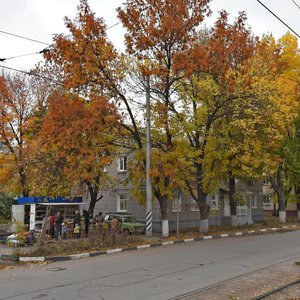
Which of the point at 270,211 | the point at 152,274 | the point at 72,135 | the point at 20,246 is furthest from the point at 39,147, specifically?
the point at 270,211

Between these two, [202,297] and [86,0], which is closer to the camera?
[202,297]

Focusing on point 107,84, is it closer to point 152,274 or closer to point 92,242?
point 92,242

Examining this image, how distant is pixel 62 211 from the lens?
25234mm

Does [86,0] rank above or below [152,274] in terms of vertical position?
above

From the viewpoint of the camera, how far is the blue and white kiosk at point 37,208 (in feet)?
77.0

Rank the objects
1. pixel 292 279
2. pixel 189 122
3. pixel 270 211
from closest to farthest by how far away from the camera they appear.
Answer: pixel 292 279, pixel 189 122, pixel 270 211

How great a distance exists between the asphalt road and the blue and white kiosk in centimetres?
816

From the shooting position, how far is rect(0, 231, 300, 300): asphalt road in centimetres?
945

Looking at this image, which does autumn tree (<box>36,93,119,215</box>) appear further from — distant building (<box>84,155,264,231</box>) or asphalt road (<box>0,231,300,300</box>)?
distant building (<box>84,155,264,231</box>)

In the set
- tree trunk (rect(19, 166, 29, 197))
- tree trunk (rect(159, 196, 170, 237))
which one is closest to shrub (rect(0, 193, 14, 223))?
tree trunk (rect(19, 166, 29, 197))

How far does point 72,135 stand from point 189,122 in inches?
288

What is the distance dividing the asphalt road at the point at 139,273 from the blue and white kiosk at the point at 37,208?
8157 mm

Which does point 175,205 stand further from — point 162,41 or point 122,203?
point 162,41

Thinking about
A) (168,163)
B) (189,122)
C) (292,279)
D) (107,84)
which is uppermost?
(107,84)
